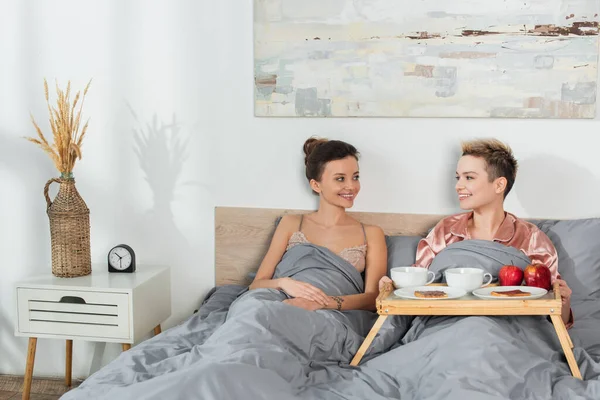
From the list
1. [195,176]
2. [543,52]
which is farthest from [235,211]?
[543,52]

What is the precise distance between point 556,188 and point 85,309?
1.80 metres

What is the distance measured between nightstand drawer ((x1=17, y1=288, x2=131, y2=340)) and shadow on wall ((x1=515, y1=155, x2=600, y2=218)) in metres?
1.53

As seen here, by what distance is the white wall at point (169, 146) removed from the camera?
2.84 m

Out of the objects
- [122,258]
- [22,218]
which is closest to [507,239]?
[122,258]

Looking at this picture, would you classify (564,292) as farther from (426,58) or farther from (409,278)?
(426,58)

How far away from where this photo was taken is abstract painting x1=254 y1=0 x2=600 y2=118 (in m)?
2.69

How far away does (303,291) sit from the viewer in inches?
98.0

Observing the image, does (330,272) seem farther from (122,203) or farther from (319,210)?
(122,203)

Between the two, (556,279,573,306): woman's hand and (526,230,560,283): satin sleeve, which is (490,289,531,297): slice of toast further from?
(526,230,560,283): satin sleeve

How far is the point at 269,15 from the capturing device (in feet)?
9.46

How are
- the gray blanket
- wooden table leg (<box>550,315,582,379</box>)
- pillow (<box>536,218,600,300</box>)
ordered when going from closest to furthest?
wooden table leg (<box>550,315,582,379</box>)
the gray blanket
pillow (<box>536,218,600,300</box>)

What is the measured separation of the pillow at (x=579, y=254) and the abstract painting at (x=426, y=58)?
16.2 inches

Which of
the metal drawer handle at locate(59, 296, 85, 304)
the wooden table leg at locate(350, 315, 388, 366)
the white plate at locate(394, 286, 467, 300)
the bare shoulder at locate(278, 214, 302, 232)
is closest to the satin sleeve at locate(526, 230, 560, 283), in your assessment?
the white plate at locate(394, 286, 467, 300)

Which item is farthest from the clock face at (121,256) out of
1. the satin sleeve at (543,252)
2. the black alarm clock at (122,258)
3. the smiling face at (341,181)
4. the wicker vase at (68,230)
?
the satin sleeve at (543,252)
